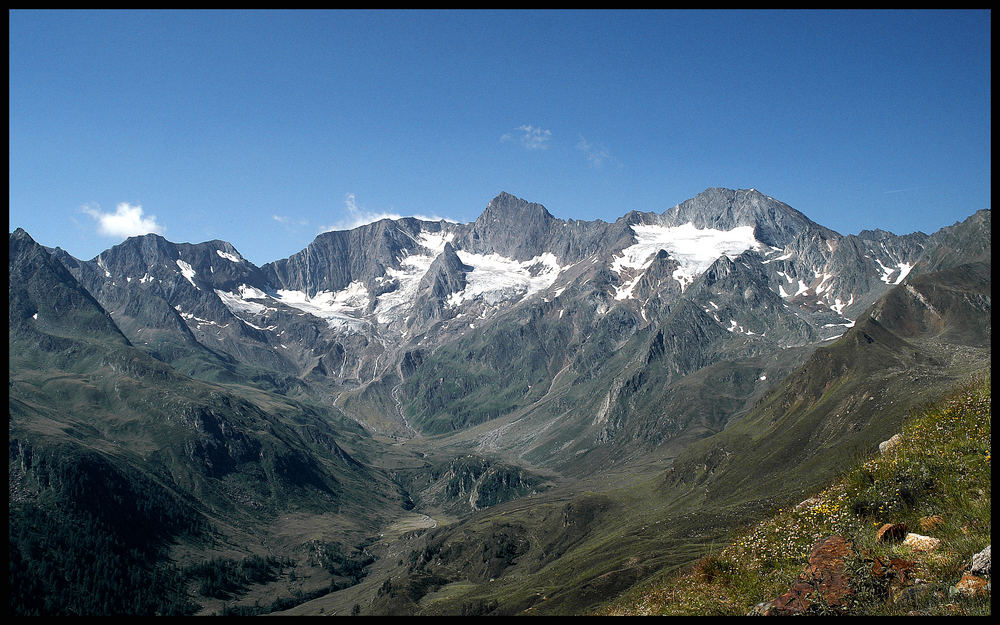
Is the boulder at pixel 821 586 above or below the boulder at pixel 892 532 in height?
below

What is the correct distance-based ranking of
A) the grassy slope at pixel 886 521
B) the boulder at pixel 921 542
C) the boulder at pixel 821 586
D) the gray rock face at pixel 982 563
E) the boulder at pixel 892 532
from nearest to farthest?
1. the gray rock face at pixel 982 563
2. the boulder at pixel 821 586
3. the grassy slope at pixel 886 521
4. the boulder at pixel 921 542
5. the boulder at pixel 892 532

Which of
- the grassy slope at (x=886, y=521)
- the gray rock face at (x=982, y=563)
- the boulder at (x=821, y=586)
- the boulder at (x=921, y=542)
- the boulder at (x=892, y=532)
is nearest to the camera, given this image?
the gray rock face at (x=982, y=563)

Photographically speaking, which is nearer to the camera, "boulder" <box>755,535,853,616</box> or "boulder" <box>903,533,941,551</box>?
"boulder" <box>755,535,853,616</box>

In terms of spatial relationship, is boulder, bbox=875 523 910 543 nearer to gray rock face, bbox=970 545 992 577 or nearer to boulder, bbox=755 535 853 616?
boulder, bbox=755 535 853 616

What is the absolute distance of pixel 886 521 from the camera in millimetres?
19422

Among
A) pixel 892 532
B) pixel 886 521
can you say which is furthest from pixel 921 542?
pixel 886 521

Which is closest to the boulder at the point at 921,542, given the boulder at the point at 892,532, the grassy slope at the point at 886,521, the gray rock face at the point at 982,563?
the grassy slope at the point at 886,521

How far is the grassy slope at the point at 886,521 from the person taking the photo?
15.8 m

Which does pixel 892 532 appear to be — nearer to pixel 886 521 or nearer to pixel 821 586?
pixel 886 521

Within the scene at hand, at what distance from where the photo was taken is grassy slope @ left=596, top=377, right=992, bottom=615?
15820mm

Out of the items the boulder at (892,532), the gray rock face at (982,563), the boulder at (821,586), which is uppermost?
the gray rock face at (982,563)

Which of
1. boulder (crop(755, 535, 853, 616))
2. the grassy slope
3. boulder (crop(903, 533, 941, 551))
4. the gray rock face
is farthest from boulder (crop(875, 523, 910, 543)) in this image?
the gray rock face

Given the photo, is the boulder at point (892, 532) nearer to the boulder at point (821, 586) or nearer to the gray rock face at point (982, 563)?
the boulder at point (821, 586)
